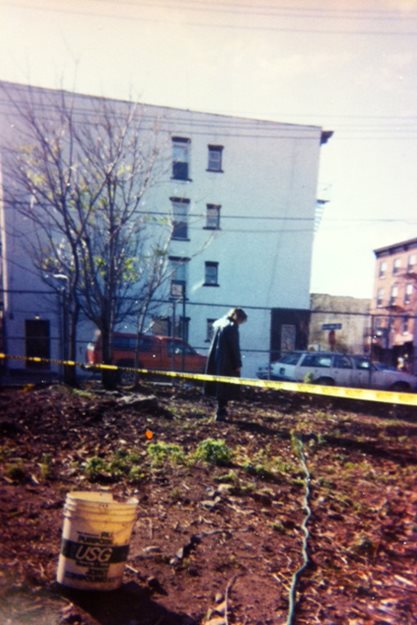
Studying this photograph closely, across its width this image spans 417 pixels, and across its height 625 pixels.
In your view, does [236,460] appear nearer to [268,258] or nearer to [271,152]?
[268,258]

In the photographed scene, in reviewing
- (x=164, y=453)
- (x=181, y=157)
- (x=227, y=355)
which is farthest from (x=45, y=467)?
(x=181, y=157)

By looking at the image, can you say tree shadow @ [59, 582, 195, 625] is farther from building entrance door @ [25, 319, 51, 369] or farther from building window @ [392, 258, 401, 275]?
building window @ [392, 258, 401, 275]

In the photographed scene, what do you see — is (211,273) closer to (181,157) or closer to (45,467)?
(181,157)

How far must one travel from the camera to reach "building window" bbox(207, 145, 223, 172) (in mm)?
24000

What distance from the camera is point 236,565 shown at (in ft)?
9.21

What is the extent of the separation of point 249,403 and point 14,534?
707cm

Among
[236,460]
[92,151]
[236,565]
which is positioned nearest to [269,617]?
[236,565]

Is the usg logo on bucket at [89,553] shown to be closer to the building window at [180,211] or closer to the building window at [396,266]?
the building window at [180,211]

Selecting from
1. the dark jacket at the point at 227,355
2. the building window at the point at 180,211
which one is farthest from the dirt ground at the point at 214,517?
the building window at the point at 180,211

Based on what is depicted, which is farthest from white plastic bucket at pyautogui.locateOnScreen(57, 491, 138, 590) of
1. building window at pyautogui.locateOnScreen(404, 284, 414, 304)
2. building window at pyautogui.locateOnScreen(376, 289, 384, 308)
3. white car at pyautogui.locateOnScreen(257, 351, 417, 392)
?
building window at pyautogui.locateOnScreen(376, 289, 384, 308)

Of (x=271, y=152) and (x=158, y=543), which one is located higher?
(x=271, y=152)

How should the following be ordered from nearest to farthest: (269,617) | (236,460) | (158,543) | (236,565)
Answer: (269,617), (236,565), (158,543), (236,460)

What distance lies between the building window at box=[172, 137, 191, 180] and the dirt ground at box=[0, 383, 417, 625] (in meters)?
18.7

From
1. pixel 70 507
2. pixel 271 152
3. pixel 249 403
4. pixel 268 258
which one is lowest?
pixel 249 403
